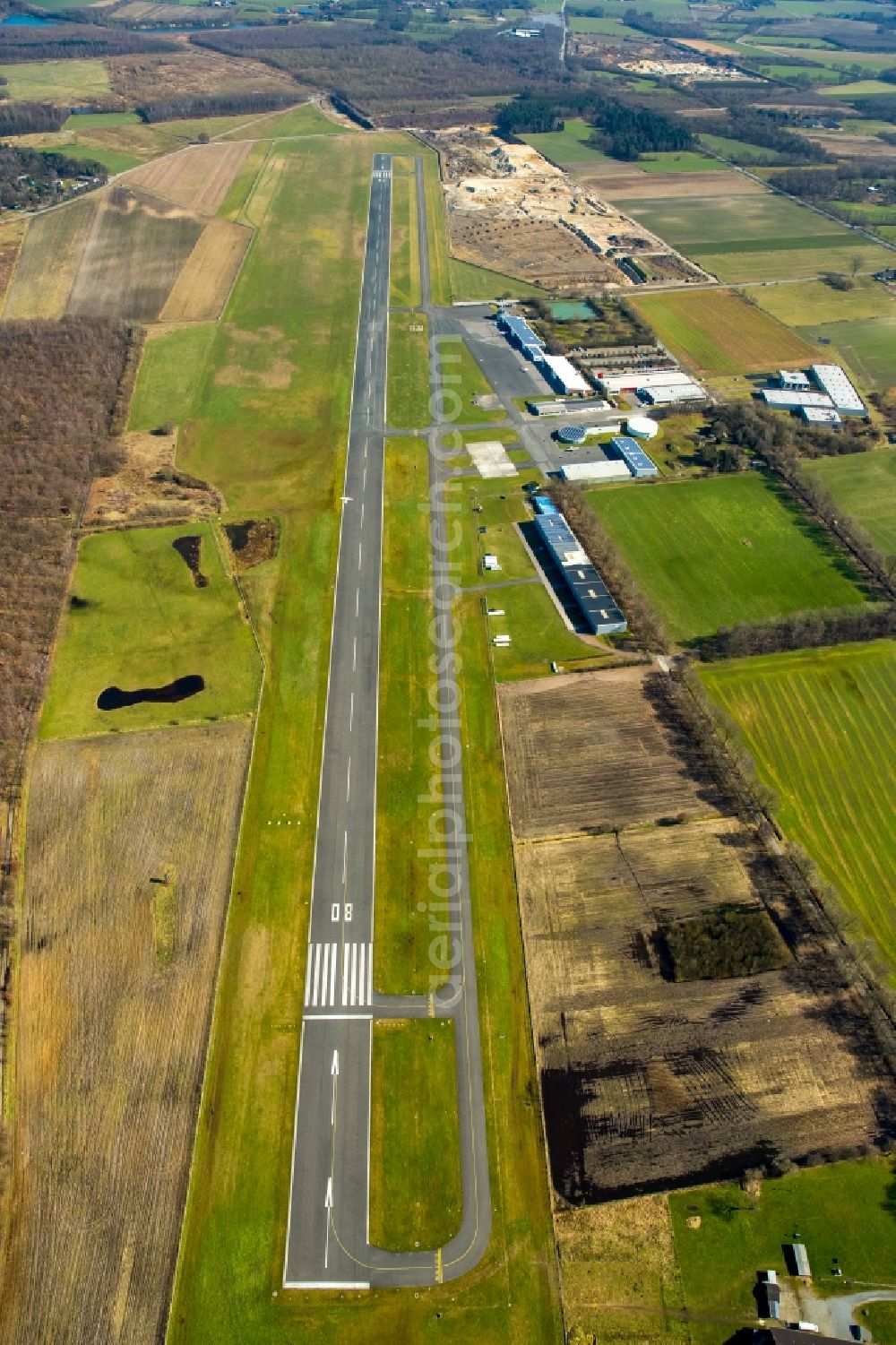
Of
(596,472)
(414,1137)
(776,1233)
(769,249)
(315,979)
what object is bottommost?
(776,1233)

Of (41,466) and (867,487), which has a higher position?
(41,466)

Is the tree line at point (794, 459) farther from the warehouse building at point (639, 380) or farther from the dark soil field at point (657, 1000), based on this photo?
the dark soil field at point (657, 1000)

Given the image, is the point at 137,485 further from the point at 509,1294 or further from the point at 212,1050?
the point at 509,1294

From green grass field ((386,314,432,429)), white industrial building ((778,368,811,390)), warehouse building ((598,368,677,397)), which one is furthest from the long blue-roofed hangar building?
white industrial building ((778,368,811,390))

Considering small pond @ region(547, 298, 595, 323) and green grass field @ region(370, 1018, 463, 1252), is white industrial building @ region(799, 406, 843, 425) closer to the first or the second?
small pond @ region(547, 298, 595, 323)

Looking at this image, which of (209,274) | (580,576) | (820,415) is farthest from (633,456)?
(209,274)

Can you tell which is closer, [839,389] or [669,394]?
→ [669,394]

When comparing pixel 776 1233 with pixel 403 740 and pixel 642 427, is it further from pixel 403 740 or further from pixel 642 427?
pixel 642 427

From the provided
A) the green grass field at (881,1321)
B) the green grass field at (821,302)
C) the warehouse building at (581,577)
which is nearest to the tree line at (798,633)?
the warehouse building at (581,577)

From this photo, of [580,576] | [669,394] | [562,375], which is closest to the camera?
[580,576]
